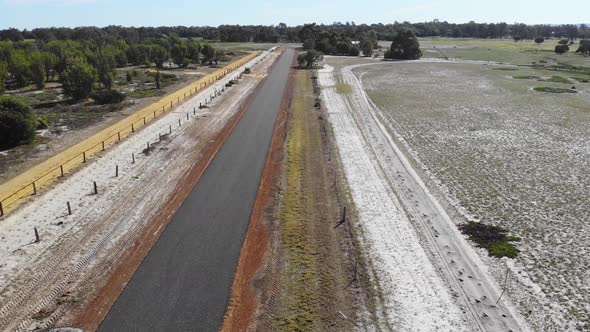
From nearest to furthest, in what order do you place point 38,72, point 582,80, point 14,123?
point 14,123 < point 38,72 < point 582,80

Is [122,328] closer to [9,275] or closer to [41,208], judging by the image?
[9,275]

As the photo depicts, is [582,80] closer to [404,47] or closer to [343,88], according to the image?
[343,88]

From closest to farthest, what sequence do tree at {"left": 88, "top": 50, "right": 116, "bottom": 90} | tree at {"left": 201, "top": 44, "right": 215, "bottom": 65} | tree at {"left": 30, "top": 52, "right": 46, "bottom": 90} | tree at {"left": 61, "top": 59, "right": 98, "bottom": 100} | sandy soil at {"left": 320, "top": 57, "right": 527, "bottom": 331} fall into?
sandy soil at {"left": 320, "top": 57, "right": 527, "bottom": 331} → tree at {"left": 61, "top": 59, "right": 98, "bottom": 100} → tree at {"left": 88, "top": 50, "right": 116, "bottom": 90} → tree at {"left": 30, "top": 52, "right": 46, "bottom": 90} → tree at {"left": 201, "top": 44, "right": 215, "bottom": 65}

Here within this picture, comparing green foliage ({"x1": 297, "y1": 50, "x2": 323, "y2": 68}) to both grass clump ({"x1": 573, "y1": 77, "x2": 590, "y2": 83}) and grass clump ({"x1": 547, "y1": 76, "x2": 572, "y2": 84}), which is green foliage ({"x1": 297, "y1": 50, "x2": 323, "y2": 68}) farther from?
grass clump ({"x1": 573, "y1": 77, "x2": 590, "y2": 83})

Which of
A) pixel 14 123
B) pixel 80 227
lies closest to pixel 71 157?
pixel 14 123

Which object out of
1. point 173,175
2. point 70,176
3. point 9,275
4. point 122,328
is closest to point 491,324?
point 122,328

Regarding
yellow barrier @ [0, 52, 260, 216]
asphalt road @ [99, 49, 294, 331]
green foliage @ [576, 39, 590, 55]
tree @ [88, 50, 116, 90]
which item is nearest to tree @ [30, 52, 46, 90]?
tree @ [88, 50, 116, 90]

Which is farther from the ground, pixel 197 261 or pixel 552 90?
pixel 552 90
